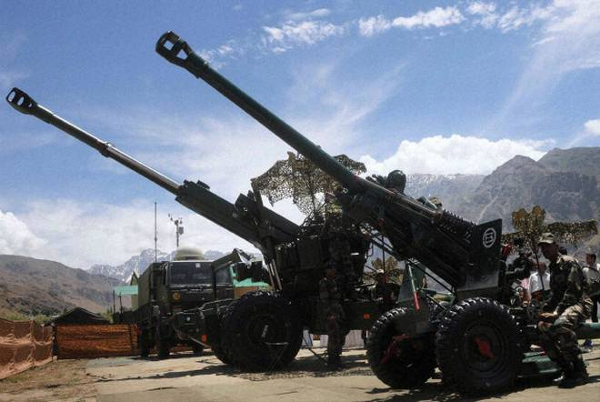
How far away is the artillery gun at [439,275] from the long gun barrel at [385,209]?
0.04ft

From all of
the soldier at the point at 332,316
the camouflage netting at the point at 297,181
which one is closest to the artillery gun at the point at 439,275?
the soldier at the point at 332,316

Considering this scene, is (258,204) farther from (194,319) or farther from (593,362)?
(593,362)

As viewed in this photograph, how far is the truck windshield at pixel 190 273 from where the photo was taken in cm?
1698

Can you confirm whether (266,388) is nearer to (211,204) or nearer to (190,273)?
(211,204)

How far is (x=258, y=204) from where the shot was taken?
11906 millimetres

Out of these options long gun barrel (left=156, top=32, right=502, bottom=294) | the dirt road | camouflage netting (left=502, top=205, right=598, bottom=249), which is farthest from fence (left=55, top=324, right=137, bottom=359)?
long gun barrel (left=156, top=32, right=502, bottom=294)

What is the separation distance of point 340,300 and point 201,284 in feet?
23.1

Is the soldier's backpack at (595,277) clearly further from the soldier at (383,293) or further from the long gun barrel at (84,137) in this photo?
the long gun barrel at (84,137)

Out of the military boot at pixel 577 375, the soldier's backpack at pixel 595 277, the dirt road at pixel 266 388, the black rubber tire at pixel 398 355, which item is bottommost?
the dirt road at pixel 266 388

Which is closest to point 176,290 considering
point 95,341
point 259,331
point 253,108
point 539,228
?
point 259,331

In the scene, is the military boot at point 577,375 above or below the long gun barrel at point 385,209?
below

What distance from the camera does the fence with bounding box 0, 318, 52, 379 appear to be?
13.6 metres

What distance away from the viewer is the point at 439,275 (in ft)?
26.8

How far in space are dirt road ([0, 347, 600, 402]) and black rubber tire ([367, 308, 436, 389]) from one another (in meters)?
0.16
